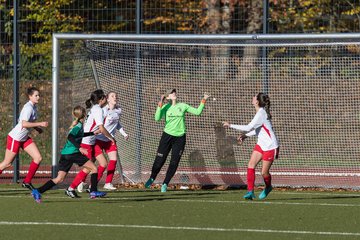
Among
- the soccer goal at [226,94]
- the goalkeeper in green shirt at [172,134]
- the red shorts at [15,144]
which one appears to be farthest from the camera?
the soccer goal at [226,94]

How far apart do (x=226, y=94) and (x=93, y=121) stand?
365cm

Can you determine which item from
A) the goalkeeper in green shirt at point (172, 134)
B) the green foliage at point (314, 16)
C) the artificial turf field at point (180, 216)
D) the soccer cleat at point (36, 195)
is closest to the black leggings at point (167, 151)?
the goalkeeper in green shirt at point (172, 134)

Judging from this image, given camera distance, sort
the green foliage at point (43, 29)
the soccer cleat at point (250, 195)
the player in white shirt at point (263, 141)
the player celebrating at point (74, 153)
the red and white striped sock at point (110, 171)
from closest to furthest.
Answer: the player celebrating at point (74, 153) < the player in white shirt at point (263, 141) < the soccer cleat at point (250, 195) < the red and white striped sock at point (110, 171) < the green foliage at point (43, 29)

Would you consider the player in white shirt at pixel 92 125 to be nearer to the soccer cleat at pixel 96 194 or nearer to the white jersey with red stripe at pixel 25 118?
the soccer cleat at pixel 96 194

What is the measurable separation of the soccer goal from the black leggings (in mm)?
1169

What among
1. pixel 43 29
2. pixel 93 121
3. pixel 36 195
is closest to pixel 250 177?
pixel 93 121

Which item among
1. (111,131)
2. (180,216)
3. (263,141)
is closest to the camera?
(180,216)

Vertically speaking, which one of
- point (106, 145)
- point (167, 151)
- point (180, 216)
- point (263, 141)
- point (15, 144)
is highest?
point (263, 141)

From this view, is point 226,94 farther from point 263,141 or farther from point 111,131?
point 263,141

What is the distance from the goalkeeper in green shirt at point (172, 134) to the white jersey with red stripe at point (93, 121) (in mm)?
1565

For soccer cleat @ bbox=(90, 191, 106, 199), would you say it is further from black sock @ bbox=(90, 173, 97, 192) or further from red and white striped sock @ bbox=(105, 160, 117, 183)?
red and white striped sock @ bbox=(105, 160, 117, 183)

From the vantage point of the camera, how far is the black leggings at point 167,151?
19.0m

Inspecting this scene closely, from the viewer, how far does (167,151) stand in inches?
759

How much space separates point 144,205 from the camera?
16.0 meters
